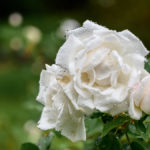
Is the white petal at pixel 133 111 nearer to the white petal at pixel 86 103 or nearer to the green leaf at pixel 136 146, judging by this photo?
the white petal at pixel 86 103

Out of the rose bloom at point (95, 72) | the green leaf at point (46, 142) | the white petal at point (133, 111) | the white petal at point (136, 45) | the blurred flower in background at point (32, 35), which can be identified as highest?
the white petal at point (136, 45)

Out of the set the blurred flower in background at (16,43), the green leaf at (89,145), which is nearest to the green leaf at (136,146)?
the green leaf at (89,145)

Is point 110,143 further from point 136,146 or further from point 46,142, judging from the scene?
point 46,142

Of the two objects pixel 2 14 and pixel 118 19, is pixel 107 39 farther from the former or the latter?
pixel 2 14

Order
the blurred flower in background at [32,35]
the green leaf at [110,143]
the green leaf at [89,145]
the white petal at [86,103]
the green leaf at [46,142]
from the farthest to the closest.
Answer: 1. the blurred flower in background at [32,35]
2. the green leaf at [89,145]
3. the green leaf at [46,142]
4. the green leaf at [110,143]
5. the white petal at [86,103]

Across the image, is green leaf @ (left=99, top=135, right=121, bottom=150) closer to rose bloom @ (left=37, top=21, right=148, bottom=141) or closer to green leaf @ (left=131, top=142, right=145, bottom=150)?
green leaf @ (left=131, top=142, right=145, bottom=150)

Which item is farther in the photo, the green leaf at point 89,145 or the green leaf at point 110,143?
the green leaf at point 89,145

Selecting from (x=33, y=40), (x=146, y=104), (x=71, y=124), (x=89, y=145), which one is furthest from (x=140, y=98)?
(x=33, y=40)
